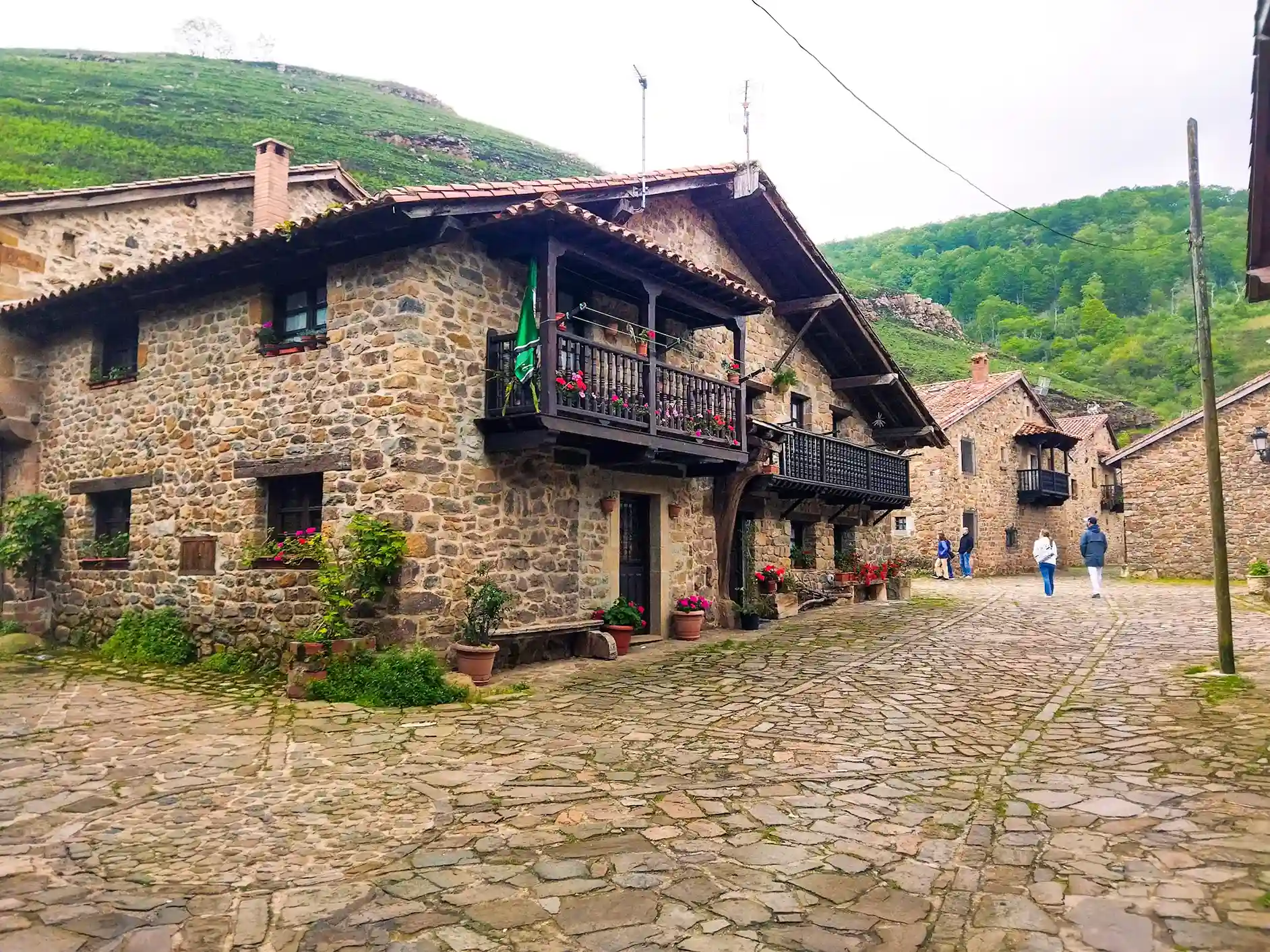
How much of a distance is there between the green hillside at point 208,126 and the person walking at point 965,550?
3289cm

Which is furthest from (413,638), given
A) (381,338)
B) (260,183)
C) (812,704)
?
(260,183)

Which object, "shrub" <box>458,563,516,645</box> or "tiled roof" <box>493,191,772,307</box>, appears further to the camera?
"shrub" <box>458,563,516,645</box>

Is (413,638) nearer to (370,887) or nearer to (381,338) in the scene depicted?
(381,338)

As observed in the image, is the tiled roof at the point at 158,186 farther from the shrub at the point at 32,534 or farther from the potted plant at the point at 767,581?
the potted plant at the point at 767,581

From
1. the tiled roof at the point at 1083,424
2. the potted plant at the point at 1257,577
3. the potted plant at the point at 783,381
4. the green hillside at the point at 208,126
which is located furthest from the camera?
the green hillside at the point at 208,126

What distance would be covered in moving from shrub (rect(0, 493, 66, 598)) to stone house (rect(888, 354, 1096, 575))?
2040cm

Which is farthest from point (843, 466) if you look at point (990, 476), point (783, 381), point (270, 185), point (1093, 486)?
point (1093, 486)

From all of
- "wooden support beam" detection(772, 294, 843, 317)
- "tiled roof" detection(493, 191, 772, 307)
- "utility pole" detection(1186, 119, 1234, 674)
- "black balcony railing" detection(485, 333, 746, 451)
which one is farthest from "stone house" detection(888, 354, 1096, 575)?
"utility pole" detection(1186, 119, 1234, 674)

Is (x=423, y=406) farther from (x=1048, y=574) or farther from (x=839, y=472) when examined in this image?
(x=1048, y=574)

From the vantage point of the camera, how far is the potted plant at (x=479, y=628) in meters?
8.60

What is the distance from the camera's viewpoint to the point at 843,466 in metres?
16.7

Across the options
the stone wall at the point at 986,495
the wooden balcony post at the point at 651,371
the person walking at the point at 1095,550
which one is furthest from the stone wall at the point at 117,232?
the stone wall at the point at 986,495

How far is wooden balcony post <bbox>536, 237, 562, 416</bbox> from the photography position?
28.4 ft

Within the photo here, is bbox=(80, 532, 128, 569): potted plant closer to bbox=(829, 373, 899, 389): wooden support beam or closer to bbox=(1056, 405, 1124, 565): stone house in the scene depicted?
bbox=(829, 373, 899, 389): wooden support beam
